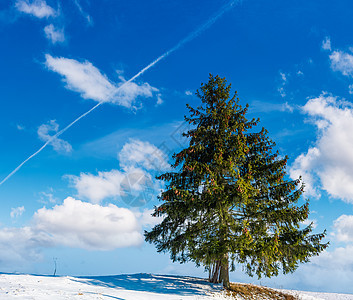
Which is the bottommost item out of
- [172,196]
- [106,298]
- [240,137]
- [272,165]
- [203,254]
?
[106,298]

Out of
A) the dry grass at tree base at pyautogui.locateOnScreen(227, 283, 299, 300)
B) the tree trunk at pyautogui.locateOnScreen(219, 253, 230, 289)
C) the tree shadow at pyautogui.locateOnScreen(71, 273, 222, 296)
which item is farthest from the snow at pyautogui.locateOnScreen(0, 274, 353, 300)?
the dry grass at tree base at pyautogui.locateOnScreen(227, 283, 299, 300)

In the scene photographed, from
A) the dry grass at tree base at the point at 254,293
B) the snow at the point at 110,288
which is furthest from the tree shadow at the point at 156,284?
the dry grass at tree base at the point at 254,293

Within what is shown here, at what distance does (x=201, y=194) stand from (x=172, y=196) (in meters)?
1.64

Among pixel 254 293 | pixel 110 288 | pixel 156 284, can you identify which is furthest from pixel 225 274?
pixel 110 288

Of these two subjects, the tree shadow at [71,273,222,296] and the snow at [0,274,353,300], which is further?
the tree shadow at [71,273,222,296]

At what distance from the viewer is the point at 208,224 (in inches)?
594

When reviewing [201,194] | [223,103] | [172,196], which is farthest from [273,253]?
[223,103]

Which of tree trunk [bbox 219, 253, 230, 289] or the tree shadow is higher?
tree trunk [bbox 219, 253, 230, 289]

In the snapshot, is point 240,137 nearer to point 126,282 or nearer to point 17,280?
point 126,282

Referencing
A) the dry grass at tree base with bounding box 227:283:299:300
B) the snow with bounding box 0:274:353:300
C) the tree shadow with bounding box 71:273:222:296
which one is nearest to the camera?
the snow with bounding box 0:274:353:300

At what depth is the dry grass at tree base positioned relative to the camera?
46.2 feet

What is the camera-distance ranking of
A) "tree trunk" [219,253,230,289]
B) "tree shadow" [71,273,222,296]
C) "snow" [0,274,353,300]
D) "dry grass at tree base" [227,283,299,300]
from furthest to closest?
"tree trunk" [219,253,230,289]
"dry grass at tree base" [227,283,299,300]
"tree shadow" [71,273,222,296]
"snow" [0,274,353,300]

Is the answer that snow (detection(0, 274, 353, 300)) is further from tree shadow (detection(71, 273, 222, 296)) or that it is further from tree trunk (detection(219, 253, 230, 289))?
tree trunk (detection(219, 253, 230, 289))

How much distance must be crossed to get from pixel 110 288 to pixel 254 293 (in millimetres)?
8051
